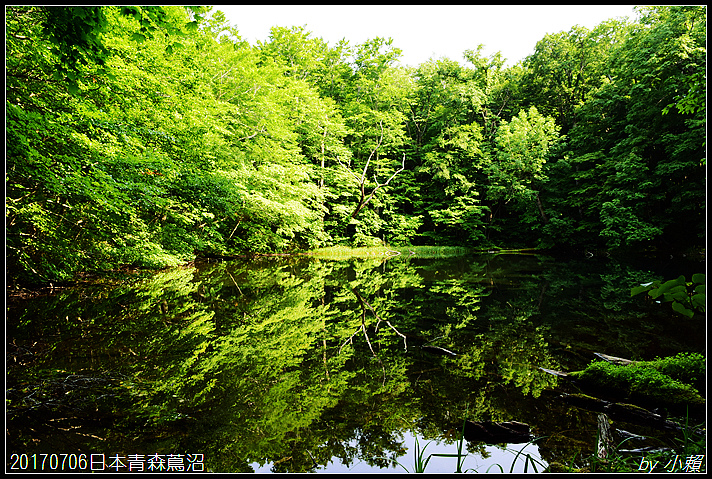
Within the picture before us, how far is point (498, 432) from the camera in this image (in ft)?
9.08

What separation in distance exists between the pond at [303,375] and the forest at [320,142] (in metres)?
2.01

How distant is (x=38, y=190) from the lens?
591 cm

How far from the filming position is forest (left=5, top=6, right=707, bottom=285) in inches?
216

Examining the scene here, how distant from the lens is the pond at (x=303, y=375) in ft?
8.44

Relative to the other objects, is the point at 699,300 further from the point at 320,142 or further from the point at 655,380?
the point at 320,142

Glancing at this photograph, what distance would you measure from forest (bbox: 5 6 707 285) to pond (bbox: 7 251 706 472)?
6.59ft

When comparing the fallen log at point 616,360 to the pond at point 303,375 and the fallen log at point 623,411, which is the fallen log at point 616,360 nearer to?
the pond at point 303,375

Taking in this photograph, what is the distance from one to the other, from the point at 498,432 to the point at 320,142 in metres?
21.0

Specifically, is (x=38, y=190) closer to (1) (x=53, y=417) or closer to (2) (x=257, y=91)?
(1) (x=53, y=417)

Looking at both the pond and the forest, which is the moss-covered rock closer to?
the pond

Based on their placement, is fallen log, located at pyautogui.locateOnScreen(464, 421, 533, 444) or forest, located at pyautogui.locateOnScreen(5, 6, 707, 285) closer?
fallen log, located at pyautogui.locateOnScreen(464, 421, 533, 444)

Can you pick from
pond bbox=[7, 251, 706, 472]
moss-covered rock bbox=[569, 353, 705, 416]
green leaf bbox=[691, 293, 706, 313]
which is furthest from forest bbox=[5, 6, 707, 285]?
green leaf bbox=[691, 293, 706, 313]

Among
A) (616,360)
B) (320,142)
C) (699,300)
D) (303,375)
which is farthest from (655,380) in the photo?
(320,142)

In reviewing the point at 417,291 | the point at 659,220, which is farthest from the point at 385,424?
the point at 659,220
